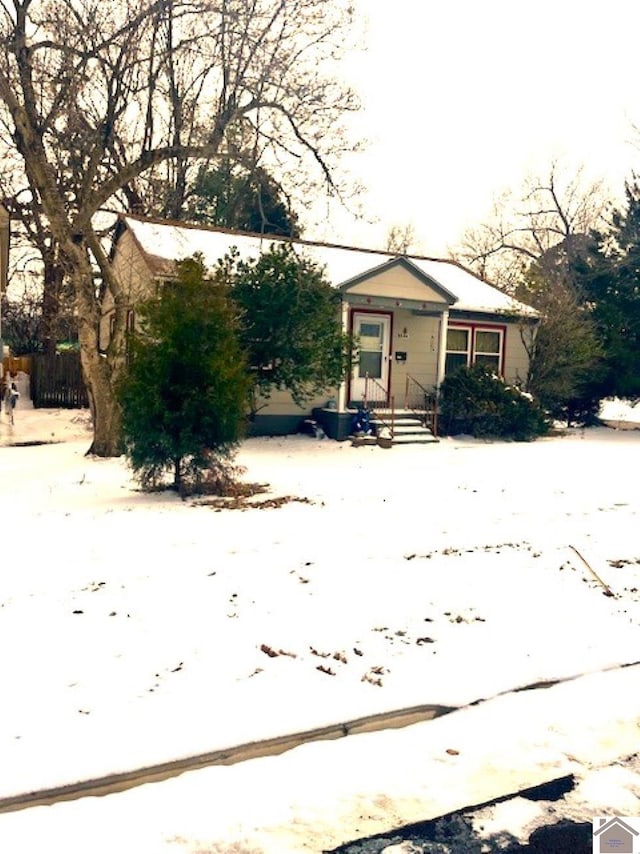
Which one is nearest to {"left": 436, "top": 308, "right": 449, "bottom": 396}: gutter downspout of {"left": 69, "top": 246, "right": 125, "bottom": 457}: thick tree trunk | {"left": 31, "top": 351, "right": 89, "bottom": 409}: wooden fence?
{"left": 69, "top": 246, "right": 125, "bottom": 457}: thick tree trunk

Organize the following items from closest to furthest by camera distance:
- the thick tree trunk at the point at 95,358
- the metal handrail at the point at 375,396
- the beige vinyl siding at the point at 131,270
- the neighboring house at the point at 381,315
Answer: the thick tree trunk at the point at 95,358, the beige vinyl siding at the point at 131,270, the neighboring house at the point at 381,315, the metal handrail at the point at 375,396

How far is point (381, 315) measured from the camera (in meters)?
17.9

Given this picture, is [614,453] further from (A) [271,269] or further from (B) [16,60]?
(B) [16,60]

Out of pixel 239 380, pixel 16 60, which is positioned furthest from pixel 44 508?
pixel 16 60

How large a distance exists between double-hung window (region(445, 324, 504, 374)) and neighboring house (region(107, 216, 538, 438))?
27 millimetres

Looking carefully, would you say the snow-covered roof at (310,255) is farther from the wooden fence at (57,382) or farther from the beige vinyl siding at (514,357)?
the wooden fence at (57,382)

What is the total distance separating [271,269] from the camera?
47.0 ft

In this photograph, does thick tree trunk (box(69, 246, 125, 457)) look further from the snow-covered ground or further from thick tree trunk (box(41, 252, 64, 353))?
thick tree trunk (box(41, 252, 64, 353))

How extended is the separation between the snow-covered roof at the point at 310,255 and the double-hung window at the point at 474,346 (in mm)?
632

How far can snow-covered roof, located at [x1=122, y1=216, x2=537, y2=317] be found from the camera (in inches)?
642

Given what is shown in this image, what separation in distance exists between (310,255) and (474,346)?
16.6ft

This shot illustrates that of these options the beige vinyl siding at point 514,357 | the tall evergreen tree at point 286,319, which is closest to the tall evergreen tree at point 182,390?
the tall evergreen tree at point 286,319

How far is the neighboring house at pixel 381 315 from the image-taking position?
640 inches

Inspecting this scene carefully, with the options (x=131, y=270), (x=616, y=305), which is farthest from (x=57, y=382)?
(x=616, y=305)
